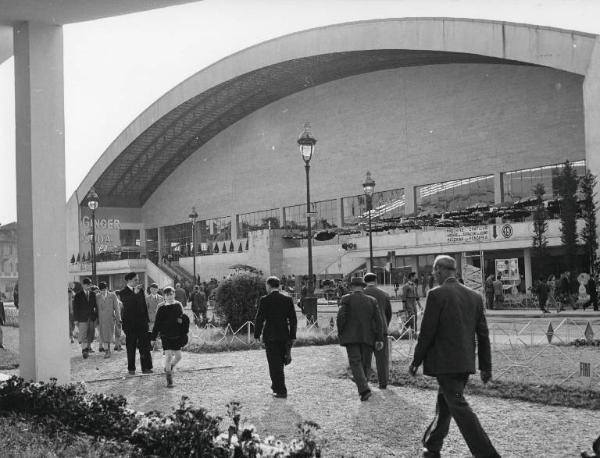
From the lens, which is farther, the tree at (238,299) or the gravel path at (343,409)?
the tree at (238,299)

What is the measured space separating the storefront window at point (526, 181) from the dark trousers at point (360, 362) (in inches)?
1323

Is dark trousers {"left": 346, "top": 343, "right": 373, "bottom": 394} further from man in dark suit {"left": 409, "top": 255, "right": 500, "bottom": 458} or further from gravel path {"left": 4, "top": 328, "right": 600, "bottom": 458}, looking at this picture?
man in dark suit {"left": 409, "top": 255, "right": 500, "bottom": 458}

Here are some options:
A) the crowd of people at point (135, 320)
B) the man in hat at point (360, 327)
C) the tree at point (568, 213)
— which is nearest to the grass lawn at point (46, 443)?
the crowd of people at point (135, 320)

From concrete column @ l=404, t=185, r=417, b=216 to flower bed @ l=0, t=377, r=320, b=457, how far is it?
40.2 meters

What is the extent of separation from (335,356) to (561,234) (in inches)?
808

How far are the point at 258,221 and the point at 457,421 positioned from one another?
53.9 metres

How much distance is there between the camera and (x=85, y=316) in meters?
15.1

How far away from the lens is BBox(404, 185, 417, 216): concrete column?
47000 millimetres

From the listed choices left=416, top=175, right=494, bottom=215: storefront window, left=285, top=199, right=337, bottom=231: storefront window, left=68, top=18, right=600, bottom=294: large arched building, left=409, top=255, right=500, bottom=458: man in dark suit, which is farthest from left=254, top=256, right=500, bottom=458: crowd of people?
left=285, top=199, right=337, bottom=231: storefront window

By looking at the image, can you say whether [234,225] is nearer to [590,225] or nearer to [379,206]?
[379,206]

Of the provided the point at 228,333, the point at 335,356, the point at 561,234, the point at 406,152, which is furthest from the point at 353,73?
the point at 335,356

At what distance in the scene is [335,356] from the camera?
13.8 m

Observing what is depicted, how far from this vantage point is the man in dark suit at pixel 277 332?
922cm

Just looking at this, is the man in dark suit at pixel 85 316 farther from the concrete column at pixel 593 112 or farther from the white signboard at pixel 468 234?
the concrete column at pixel 593 112
